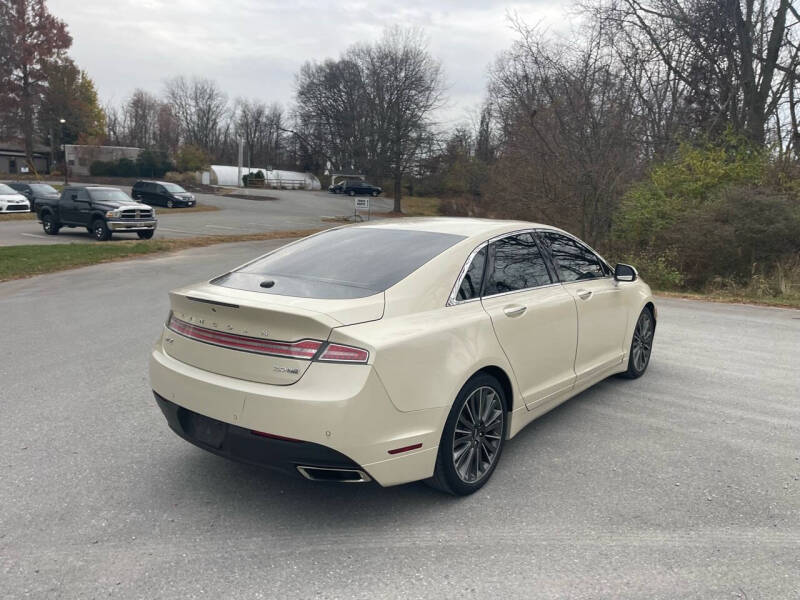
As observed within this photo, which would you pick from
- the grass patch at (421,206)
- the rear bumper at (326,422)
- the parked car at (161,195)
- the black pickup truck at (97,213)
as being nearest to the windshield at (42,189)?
the parked car at (161,195)

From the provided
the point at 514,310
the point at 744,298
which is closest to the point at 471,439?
the point at 514,310

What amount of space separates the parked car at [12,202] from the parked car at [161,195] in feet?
30.5

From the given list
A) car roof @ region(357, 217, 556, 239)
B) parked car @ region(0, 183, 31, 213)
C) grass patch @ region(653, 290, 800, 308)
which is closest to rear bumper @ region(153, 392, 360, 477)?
car roof @ region(357, 217, 556, 239)

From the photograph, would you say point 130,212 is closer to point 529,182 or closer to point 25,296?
point 25,296

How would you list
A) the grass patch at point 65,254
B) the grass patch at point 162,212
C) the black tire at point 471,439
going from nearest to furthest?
1. the black tire at point 471,439
2. the grass patch at point 65,254
3. the grass patch at point 162,212

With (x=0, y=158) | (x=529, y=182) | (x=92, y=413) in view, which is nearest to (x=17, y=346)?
(x=92, y=413)

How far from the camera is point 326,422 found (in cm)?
294

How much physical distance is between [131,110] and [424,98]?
206 feet

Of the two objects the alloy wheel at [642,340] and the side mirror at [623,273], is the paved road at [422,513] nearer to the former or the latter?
the alloy wheel at [642,340]

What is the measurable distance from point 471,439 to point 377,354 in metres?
0.95

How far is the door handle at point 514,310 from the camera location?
12.8ft

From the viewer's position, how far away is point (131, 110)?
93.0m

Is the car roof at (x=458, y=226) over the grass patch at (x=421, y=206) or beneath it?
over

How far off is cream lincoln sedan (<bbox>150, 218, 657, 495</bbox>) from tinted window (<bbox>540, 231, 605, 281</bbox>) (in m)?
0.23
